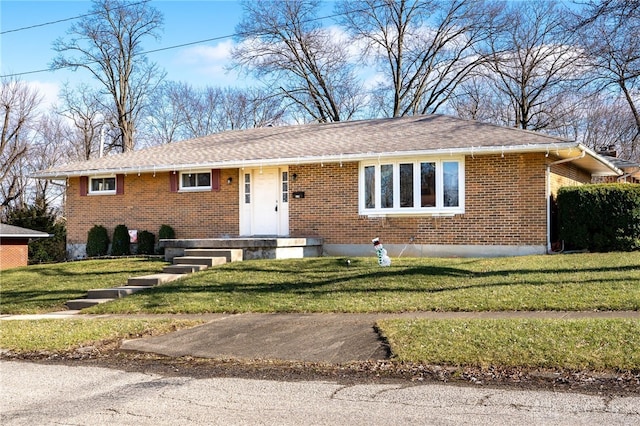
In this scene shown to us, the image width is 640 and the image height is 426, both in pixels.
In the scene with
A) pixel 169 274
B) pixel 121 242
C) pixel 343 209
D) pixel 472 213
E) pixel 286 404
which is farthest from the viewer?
pixel 121 242

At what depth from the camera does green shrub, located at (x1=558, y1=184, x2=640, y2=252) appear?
15781mm

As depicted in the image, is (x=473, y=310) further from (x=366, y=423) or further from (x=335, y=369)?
(x=366, y=423)

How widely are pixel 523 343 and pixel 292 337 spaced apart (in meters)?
3.26

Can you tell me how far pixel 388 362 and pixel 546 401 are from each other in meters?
2.18

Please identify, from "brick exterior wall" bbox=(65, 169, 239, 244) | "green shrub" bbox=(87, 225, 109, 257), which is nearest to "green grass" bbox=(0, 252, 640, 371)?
"brick exterior wall" bbox=(65, 169, 239, 244)

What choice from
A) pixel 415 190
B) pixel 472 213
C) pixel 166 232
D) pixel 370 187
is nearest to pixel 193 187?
pixel 166 232

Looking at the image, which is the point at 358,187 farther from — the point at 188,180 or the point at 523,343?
the point at 523,343

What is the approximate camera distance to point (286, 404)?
6.27 meters

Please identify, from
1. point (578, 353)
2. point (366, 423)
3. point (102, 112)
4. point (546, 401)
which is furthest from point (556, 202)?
point (102, 112)

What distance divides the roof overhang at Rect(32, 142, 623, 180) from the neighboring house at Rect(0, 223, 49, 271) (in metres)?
2.96

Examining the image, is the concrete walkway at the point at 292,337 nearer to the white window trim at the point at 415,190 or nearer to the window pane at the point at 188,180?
the white window trim at the point at 415,190

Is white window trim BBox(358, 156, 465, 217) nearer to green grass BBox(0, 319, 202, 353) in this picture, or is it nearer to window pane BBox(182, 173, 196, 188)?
window pane BBox(182, 173, 196, 188)

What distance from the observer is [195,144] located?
922 inches

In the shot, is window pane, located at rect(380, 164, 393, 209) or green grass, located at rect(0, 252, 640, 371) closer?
green grass, located at rect(0, 252, 640, 371)
